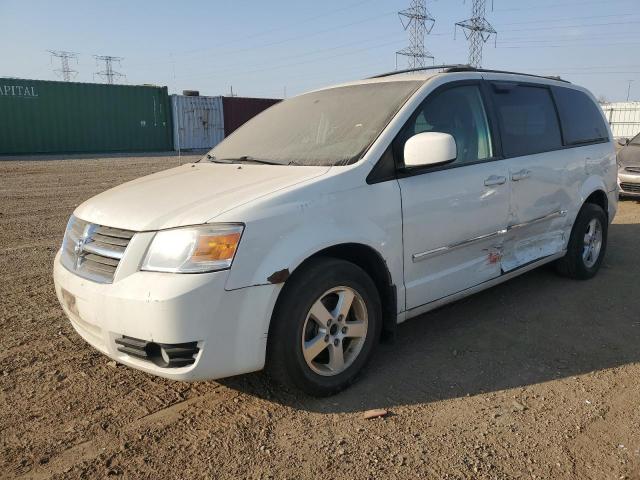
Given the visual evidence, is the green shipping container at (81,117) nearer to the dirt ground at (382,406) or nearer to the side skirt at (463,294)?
the dirt ground at (382,406)

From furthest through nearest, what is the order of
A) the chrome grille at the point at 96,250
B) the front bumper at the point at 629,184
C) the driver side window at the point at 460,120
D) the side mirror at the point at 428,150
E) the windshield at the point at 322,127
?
the front bumper at the point at 629,184 → the driver side window at the point at 460,120 → the windshield at the point at 322,127 → the side mirror at the point at 428,150 → the chrome grille at the point at 96,250

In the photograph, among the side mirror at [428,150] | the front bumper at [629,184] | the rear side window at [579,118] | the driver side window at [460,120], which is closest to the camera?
the side mirror at [428,150]

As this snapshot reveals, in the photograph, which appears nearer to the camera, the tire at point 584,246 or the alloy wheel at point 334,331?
the alloy wheel at point 334,331

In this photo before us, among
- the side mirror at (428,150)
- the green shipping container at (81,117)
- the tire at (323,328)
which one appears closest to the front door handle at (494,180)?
the side mirror at (428,150)

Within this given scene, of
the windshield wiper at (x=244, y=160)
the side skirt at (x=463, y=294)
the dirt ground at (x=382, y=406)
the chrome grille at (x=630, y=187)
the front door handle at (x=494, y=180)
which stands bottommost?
the dirt ground at (x=382, y=406)

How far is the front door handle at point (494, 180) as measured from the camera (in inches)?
145

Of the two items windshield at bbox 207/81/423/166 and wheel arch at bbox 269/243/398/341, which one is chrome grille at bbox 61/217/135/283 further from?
windshield at bbox 207/81/423/166

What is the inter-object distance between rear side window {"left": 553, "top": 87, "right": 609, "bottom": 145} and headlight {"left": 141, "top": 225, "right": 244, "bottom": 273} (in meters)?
3.48

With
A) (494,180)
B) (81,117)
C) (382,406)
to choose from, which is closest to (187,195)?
(382,406)

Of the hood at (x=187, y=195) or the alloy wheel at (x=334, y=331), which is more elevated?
the hood at (x=187, y=195)

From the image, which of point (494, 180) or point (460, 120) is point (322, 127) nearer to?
point (460, 120)

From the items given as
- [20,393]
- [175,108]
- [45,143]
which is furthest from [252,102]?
[20,393]

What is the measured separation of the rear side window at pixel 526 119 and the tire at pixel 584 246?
31.4 inches

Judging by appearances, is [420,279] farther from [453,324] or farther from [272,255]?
[272,255]
